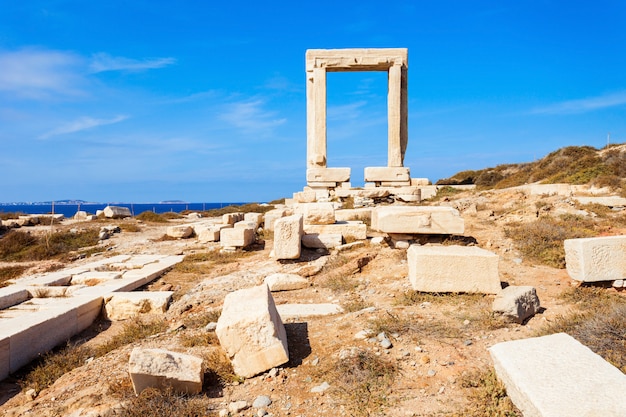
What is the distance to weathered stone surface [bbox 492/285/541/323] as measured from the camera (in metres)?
4.01

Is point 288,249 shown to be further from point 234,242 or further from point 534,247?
point 534,247

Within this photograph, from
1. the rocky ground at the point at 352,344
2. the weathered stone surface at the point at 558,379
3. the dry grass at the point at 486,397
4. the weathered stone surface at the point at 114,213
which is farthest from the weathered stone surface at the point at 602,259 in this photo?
the weathered stone surface at the point at 114,213

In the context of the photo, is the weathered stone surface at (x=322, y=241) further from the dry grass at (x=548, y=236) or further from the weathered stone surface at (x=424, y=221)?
the dry grass at (x=548, y=236)

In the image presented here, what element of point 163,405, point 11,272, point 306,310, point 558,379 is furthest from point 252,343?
point 11,272

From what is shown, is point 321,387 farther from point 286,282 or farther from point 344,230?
point 344,230

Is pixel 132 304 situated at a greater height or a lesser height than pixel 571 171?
lesser

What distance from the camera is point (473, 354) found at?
3.44m

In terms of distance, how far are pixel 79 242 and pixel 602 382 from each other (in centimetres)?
1455

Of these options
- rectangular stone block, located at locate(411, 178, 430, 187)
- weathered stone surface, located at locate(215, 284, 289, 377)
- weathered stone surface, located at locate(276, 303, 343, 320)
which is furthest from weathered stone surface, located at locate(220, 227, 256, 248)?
rectangular stone block, located at locate(411, 178, 430, 187)

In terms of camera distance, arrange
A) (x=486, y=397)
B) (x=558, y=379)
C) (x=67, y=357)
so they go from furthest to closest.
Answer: (x=67, y=357) → (x=486, y=397) → (x=558, y=379)

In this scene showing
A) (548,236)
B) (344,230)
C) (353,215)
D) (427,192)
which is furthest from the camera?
(427,192)

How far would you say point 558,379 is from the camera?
240cm

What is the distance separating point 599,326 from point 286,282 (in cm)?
412

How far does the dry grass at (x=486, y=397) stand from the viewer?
8.30 ft
